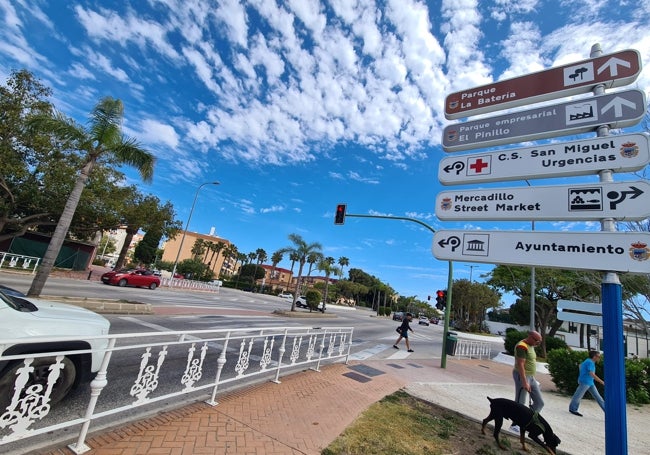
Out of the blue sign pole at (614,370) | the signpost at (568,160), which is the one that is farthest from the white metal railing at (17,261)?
the blue sign pole at (614,370)

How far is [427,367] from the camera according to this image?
1158 cm

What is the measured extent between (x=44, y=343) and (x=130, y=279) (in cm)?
2535

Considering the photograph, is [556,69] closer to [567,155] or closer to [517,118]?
[517,118]

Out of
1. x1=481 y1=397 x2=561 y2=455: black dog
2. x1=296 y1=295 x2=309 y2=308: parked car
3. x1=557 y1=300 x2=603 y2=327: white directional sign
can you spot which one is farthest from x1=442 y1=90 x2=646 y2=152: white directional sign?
x1=296 y1=295 x2=309 y2=308: parked car

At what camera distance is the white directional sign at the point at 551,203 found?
3211 millimetres

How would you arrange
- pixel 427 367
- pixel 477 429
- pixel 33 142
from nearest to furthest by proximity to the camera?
pixel 477 429, pixel 427 367, pixel 33 142

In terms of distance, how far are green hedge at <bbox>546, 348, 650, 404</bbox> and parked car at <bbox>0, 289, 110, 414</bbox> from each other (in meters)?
13.3

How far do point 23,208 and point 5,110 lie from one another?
8906 millimetres

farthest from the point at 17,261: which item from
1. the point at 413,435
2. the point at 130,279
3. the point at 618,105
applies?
the point at 618,105

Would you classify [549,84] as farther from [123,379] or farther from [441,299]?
[441,299]

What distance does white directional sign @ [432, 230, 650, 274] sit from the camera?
10.1ft

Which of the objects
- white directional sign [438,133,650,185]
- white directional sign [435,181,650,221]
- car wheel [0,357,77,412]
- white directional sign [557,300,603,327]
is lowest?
car wheel [0,357,77,412]

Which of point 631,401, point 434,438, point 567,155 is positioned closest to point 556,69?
point 567,155

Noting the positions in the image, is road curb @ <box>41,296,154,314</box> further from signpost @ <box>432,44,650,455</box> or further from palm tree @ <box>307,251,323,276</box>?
palm tree @ <box>307,251,323,276</box>
